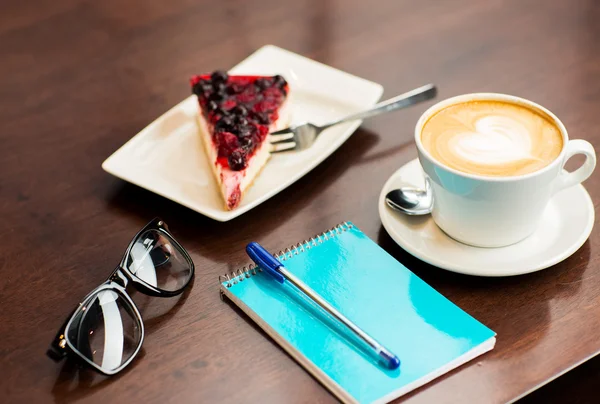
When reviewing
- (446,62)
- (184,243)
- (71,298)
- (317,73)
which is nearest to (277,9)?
(317,73)

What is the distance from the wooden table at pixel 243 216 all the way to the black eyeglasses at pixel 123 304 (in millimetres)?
21

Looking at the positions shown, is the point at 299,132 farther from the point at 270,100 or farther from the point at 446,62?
the point at 446,62

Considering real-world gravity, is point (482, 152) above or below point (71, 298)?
above

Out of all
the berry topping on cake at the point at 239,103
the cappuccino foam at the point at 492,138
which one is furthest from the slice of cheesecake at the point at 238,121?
the cappuccino foam at the point at 492,138

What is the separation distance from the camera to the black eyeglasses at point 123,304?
0.80 meters

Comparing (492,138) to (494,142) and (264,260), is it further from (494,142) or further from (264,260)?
(264,260)

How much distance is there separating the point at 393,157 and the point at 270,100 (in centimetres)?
23

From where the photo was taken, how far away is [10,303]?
91 centimetres

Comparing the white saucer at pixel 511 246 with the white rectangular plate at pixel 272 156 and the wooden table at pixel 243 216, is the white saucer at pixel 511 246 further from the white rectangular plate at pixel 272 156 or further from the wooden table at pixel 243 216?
the white rectangular plate at pixel 272 156

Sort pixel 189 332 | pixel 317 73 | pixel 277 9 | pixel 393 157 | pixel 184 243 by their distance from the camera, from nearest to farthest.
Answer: pixel 189 332 → pixel 184 243 → pixel 393 157 → pixel 317 73 → pixel 277 9

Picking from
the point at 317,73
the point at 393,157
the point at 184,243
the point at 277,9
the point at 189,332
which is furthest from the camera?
the point at 277,9

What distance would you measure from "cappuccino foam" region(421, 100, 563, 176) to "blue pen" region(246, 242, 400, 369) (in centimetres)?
22

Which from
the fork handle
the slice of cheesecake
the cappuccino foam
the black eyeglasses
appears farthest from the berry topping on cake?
the cappuccino foam

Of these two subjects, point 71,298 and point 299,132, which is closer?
point 71,298
